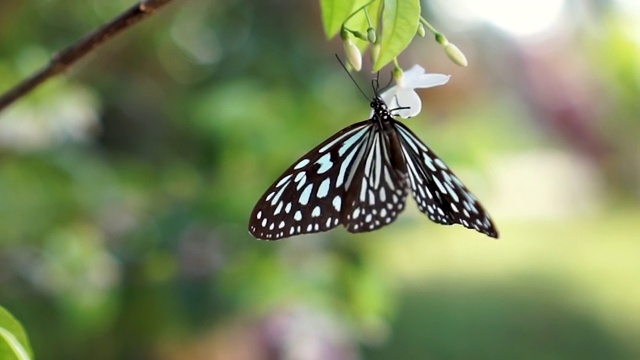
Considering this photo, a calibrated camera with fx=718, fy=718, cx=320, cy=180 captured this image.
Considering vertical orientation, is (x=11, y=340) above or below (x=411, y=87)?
below

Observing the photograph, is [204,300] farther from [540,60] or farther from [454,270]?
[454,270]

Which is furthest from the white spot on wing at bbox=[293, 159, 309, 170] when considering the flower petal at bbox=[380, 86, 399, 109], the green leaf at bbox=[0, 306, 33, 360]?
the green leaf at bbox=[0, 306, 33, 360]

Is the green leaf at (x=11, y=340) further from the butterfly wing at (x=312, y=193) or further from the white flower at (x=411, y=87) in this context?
the white flower at (x=411, y=87)

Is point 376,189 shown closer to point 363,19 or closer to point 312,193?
point 312,193

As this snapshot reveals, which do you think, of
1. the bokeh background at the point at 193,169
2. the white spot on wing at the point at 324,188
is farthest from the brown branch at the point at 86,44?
the bokeh background at the point at 193,169

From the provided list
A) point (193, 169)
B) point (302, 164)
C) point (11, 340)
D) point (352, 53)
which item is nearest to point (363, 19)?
point (352, 53)
